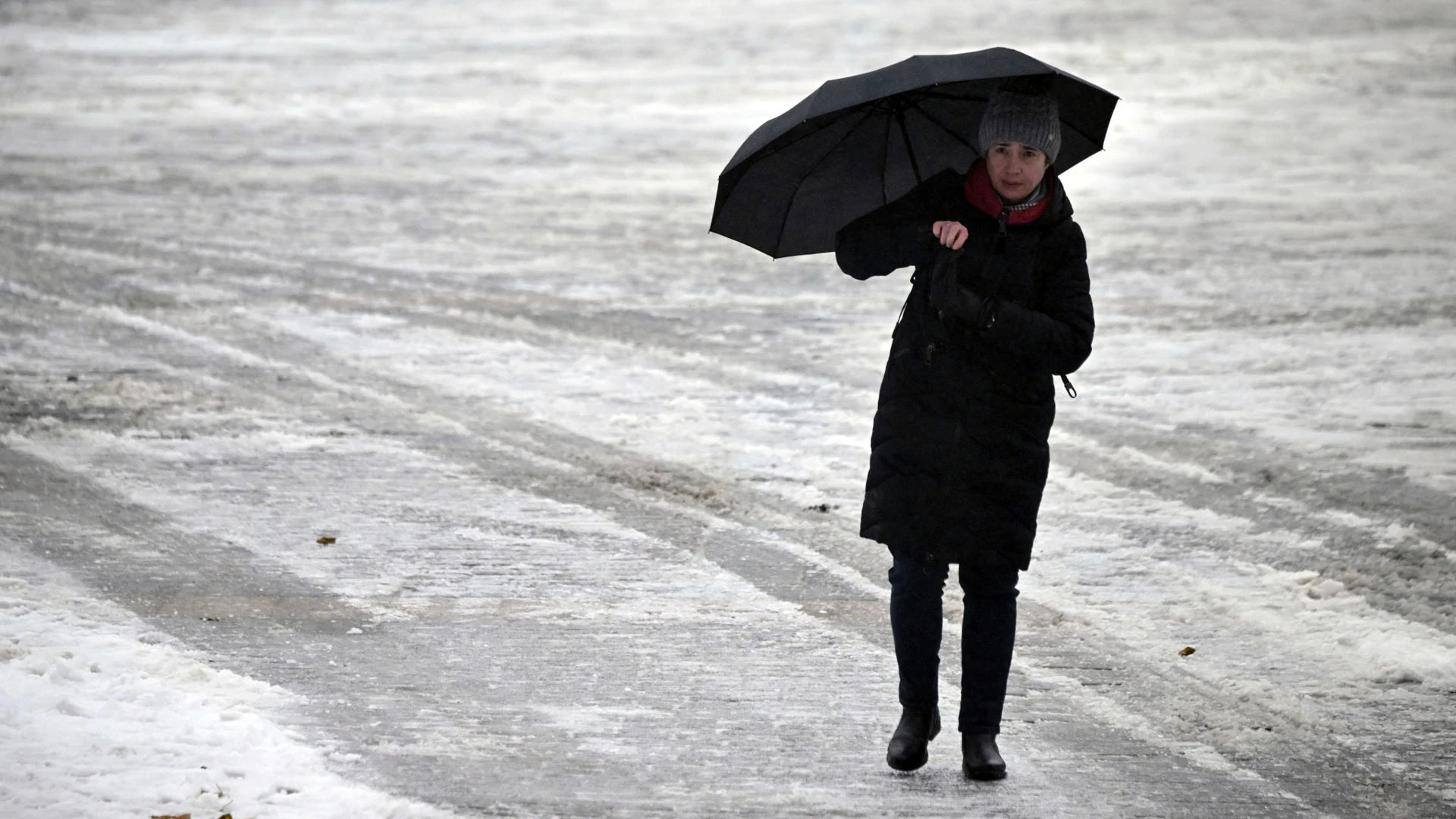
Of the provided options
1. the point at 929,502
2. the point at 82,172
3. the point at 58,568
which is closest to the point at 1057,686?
the point at 929,502

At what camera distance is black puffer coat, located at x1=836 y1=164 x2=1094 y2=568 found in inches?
143

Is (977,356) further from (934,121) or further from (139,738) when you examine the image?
(139,738)

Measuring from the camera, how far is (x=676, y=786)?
385 centimetres

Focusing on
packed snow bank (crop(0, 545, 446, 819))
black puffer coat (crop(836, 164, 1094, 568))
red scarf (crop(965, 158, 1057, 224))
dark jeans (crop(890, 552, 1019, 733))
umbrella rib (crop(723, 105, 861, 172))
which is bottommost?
packed snow bank (crop(0, 545, 446, 819))

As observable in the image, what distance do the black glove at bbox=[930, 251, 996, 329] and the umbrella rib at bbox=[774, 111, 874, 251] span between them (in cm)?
41

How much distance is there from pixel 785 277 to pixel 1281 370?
347 cm

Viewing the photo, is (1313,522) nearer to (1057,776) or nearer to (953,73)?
(1057,776)

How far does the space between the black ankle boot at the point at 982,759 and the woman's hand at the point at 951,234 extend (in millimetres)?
1249

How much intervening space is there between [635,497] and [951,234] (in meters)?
2.91

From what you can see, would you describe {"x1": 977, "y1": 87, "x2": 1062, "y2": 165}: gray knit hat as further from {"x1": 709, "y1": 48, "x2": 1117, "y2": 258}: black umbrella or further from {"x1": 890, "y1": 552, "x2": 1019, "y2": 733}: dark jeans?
{"x1": 890, "y1": 552, "x2": 1019, "y2": 733}: dark jeans

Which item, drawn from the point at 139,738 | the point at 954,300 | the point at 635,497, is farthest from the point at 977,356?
the point at 635,497

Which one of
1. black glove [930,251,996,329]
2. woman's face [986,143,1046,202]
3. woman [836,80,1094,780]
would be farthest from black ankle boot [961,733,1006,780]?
woman's face [986,143,1046,202]

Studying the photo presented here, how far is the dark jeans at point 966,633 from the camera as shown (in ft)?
12.4

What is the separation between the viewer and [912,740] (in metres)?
3.90
